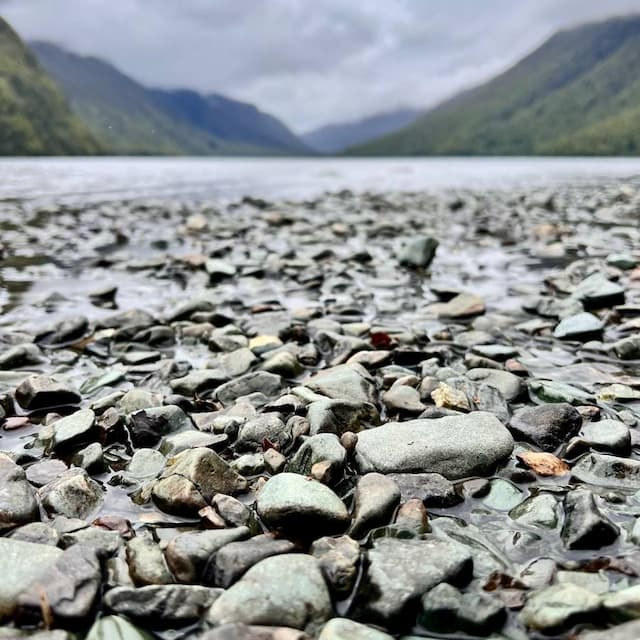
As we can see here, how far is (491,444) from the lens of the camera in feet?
10.3

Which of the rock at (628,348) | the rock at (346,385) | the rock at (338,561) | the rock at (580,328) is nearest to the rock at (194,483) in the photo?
the rock at (338,561)

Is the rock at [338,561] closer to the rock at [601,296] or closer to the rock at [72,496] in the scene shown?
the rock at [72,496]

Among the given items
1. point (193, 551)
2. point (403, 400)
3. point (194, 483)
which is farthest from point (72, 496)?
point (403, 400)

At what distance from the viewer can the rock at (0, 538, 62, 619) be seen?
208cm

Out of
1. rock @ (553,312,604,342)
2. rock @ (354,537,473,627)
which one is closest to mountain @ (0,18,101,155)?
rock @ (553,312,604,342)

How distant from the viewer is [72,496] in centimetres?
282

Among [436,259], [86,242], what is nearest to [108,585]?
[436,259]

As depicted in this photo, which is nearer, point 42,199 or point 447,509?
point 447,509

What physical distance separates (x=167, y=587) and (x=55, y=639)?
398 millimetres

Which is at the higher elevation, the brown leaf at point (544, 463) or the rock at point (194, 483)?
the rock at point (194, 483)

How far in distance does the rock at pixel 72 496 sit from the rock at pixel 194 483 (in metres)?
0.32

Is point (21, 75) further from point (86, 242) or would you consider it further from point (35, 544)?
point (35, 544)

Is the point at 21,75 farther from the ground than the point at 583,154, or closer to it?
farther from the ground

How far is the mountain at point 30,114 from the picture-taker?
129625mm
